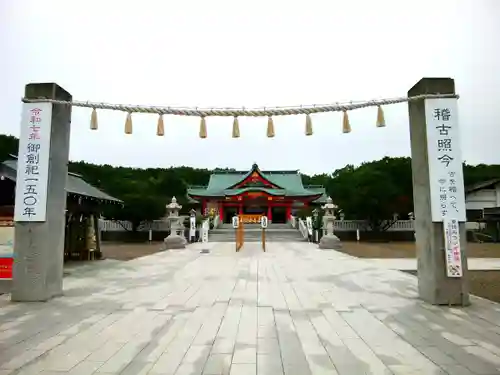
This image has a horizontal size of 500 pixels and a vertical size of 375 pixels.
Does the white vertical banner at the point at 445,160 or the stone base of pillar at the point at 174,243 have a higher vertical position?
the white vertical banner at the point at 445,160

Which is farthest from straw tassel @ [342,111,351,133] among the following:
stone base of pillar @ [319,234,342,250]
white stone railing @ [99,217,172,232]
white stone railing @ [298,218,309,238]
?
white stone railing @ [99,217,172,232]

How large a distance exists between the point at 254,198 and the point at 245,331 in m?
32.1

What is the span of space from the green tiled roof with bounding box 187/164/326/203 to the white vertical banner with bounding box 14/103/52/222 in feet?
96.1

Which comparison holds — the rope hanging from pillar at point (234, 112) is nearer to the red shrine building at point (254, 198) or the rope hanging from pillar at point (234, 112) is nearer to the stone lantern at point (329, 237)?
the stone lantern at point (329, 237)

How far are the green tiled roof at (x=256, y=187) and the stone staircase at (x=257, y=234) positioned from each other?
3949 mm

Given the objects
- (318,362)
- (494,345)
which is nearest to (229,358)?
(318,362)

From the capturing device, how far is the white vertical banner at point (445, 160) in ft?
21.2

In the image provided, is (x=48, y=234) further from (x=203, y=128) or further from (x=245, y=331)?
(x=245, y=331)

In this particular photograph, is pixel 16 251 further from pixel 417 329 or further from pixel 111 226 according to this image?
pixel 111 226

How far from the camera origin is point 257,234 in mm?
29906

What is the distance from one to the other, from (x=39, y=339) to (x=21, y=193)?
3.37 meters

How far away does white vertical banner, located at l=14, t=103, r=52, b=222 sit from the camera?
6.72 metres

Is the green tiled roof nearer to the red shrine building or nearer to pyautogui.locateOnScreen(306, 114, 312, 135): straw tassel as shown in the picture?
the red shrine building

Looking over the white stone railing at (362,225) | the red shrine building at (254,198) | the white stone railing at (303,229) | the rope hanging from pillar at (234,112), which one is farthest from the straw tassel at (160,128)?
the red shrine building at (254,198)
